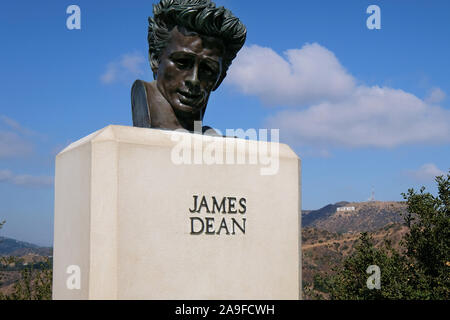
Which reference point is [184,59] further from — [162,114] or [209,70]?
[162,114]

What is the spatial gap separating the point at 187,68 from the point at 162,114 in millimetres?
569

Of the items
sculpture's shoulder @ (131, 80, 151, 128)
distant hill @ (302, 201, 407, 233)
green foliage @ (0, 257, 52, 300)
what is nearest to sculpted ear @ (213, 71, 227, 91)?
sculpture's shoulder @ (131, 80, 151, 128)

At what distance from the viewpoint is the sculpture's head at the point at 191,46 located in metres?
4.97

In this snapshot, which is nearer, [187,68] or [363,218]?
[187,68]

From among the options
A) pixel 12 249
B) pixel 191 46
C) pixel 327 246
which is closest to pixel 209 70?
pixel 191 46

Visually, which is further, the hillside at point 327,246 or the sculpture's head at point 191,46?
the hillside at point 327,246

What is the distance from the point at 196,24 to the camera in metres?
4.93

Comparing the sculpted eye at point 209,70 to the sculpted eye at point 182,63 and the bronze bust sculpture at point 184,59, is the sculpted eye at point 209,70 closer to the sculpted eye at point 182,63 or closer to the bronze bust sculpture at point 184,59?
the bronze bust sculpture at point 184,59

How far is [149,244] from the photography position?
13.2 ft

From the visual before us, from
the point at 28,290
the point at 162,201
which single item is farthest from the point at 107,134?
the point at 28,290

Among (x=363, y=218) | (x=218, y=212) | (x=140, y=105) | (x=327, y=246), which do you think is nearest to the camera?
(x=218, y=212)

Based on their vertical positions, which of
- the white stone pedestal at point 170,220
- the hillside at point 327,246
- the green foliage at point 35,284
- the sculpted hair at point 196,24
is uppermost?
the sculpted hair at point 196,24

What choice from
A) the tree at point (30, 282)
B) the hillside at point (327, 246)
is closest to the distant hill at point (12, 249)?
the tree at point (30, 282)
